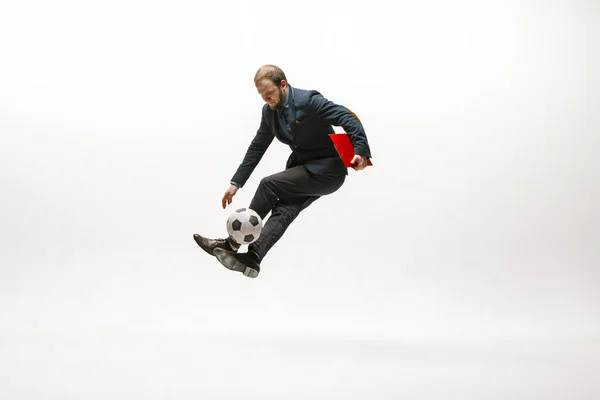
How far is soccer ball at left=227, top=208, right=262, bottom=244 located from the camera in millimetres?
4129

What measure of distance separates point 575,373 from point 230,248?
2.15 metres

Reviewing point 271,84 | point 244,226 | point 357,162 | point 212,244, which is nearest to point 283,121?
point 271,84

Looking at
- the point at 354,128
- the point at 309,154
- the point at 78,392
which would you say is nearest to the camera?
the point at 78,392

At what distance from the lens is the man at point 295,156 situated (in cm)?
422

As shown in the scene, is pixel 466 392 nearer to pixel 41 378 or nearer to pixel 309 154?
pixel 309 154

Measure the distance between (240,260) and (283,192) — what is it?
486 mm

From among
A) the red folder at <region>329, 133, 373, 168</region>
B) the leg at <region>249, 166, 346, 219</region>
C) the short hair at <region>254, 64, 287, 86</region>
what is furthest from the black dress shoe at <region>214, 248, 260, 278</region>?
the short hair at <region>254, 64, 287, 86</region>

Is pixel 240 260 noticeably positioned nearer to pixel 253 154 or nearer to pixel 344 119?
pixel 253 154

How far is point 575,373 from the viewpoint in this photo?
14.9ft

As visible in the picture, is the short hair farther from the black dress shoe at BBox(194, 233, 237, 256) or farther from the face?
the black dress shoe at BBox(194, 233, 237, 256)

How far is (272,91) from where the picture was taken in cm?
429

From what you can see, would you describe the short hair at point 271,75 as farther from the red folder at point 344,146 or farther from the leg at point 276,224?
the leg at point 276,224

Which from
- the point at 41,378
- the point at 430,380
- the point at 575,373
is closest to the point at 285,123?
the point at 430,380

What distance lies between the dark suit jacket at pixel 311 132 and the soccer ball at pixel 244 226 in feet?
1.55
